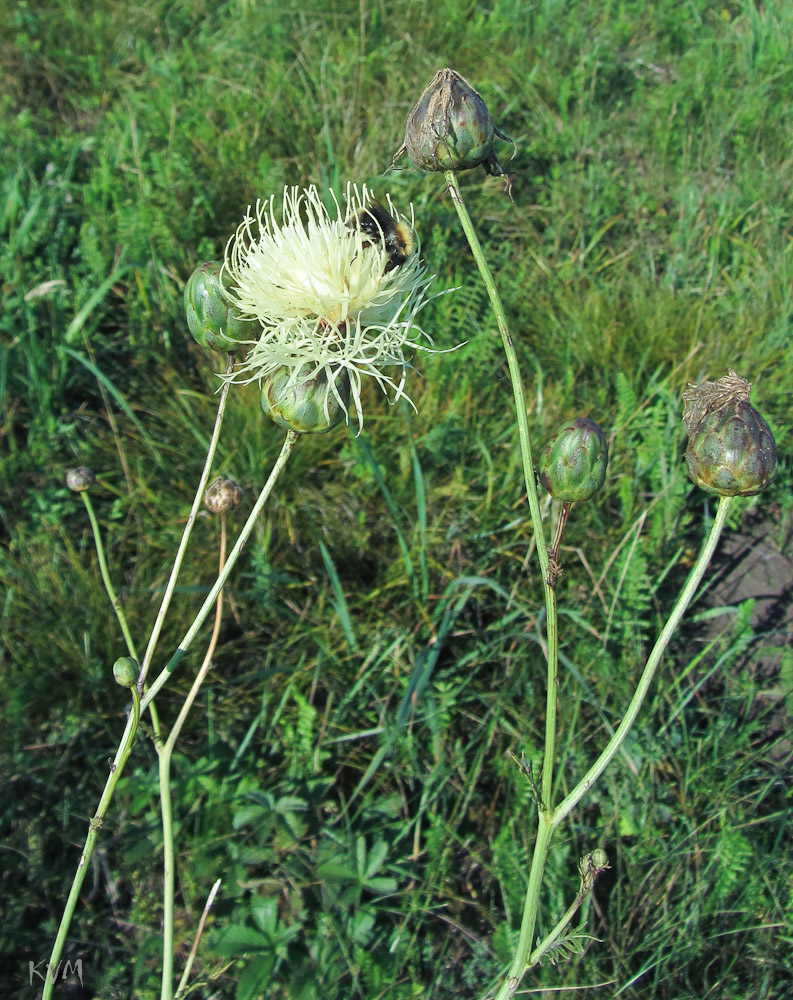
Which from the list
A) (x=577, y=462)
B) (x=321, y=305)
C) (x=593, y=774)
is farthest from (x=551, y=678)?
(x=321, y=305)

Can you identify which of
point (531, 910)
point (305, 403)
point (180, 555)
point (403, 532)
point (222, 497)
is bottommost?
point (403, 532)

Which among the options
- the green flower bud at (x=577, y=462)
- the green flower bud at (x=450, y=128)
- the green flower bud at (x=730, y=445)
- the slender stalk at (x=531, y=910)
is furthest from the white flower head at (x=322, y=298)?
the slender stalk at (x=531, y=910)

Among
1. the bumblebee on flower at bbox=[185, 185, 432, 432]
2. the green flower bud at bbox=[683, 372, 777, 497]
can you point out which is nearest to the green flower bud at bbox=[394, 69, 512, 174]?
the bumblebee on flower at bbox=[185, 185, 432, 432]

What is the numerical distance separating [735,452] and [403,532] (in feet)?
4.17

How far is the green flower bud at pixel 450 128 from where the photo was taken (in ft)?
3.92

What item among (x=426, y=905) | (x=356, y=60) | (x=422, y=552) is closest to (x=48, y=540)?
(x=422, y=552)

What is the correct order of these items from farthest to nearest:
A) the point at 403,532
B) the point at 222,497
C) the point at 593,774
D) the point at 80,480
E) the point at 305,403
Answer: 1. the point at 403,532
2. the point at 80,480
3. the point at 222,497
4. the point at 305,403
5. the point at 593,774

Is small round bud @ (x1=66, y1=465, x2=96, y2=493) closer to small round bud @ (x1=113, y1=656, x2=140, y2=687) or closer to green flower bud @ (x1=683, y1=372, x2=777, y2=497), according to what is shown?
small round bud @ (x1=113, y1=656, x2=140, y2=687)

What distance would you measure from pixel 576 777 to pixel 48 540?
1.51 metres

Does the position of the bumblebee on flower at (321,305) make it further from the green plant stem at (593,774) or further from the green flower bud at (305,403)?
the green plant stem at (593,774)

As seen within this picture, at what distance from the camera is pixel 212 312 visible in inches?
48.1

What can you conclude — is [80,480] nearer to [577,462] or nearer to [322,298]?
[322,298]

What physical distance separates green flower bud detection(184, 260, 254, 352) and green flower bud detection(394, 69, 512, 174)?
360mm

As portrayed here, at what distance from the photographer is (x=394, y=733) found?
6.16 ft
